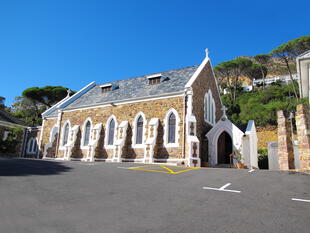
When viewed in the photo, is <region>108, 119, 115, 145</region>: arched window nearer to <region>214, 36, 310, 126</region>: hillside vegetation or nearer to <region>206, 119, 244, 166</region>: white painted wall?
<region>206, 119, 244, 166</region>: white painted wall

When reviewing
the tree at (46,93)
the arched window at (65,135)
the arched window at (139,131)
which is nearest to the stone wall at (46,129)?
the arched window at (65,135)

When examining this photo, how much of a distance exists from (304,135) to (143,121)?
1235cm

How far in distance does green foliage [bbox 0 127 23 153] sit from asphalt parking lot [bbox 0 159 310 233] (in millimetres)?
25874

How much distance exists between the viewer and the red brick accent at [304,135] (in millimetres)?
11136

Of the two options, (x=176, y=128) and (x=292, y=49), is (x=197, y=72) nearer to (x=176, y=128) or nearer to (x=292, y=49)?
(x=176, y=128)

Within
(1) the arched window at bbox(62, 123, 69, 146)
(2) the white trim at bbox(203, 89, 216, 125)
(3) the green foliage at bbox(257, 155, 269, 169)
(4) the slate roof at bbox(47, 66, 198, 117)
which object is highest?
A: (4) the slate roof at bbox(47, 66, 198, 117)

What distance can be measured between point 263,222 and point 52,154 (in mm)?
25211

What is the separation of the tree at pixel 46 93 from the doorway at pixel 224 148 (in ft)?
121

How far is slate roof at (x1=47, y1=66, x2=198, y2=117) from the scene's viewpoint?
21081mm

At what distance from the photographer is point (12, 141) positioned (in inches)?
1216

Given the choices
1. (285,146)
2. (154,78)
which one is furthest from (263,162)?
(154,78)

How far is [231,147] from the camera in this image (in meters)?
20.0

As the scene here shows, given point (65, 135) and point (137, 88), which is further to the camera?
point (65, 135)

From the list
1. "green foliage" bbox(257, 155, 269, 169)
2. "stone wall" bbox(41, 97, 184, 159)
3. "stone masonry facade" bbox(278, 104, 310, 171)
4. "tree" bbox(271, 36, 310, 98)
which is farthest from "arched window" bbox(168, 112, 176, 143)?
"tree" bbox(271, 36, 310, 98)
